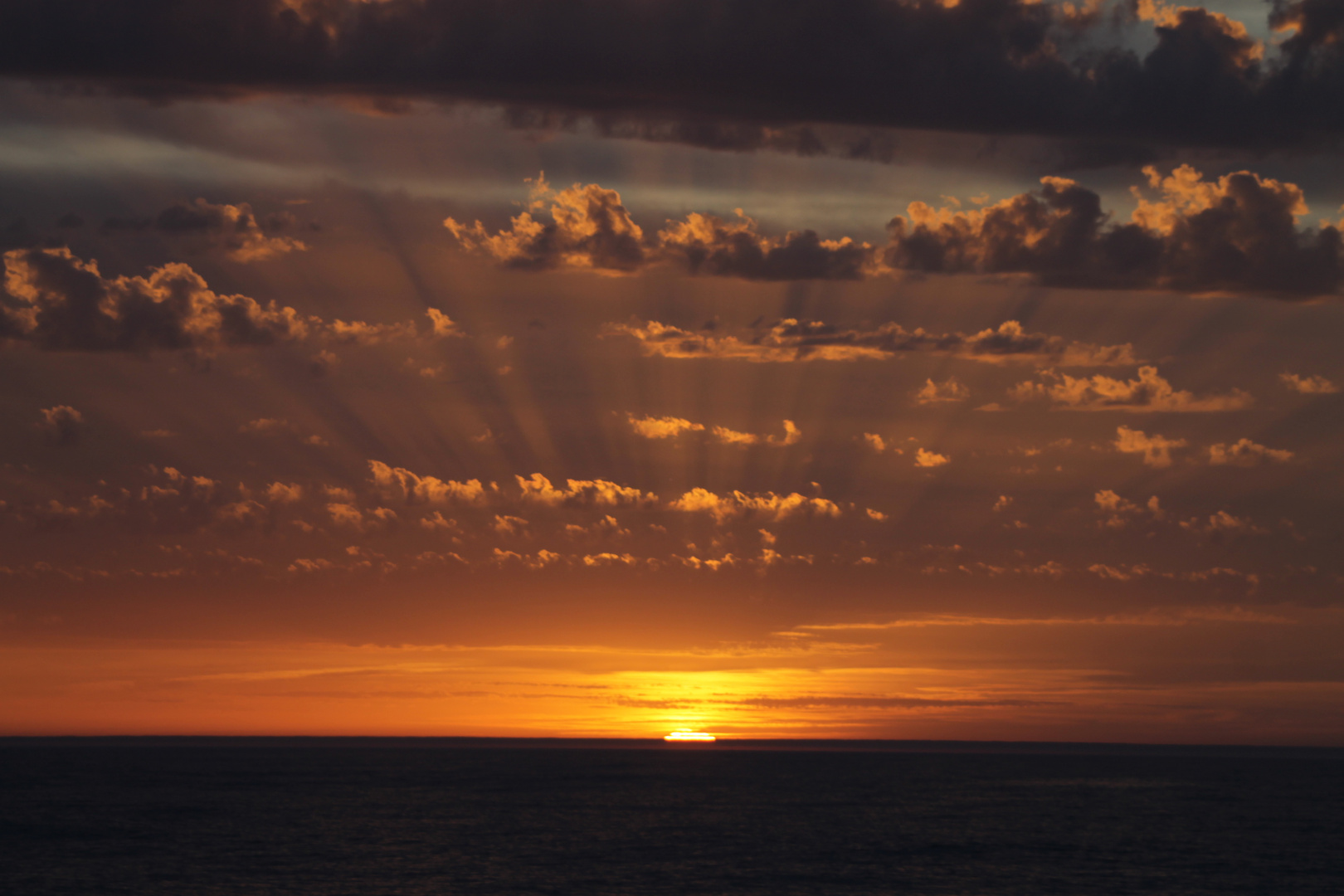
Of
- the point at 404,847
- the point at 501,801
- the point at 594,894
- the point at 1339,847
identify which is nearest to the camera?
the point at 594,894

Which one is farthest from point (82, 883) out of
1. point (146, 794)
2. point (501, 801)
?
point (146, 794)

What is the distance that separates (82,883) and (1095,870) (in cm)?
7532

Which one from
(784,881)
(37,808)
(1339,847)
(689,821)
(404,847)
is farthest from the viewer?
(37,808)

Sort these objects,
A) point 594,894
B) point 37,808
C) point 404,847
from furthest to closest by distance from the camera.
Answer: point 37,808 < point 404,847 < point 594,894

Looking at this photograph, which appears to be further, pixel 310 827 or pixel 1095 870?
pixel 310 827

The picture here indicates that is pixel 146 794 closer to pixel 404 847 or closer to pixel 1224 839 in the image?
pixel 404 847

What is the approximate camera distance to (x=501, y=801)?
176750 millimetres

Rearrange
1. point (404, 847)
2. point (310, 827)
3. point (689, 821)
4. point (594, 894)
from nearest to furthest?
point (594, 894) < point (404, 847) < point (310, 827) < point (689, 821)

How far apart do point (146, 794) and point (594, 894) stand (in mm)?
119347

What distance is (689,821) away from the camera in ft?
479

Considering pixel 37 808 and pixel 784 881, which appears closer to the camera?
pixel 784 881

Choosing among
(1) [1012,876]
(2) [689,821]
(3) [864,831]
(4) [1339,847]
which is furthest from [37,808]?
(4) [1339,847]

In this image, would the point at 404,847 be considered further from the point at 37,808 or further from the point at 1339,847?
the point at 1339,847

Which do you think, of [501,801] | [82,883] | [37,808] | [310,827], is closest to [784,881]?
[82,883]
